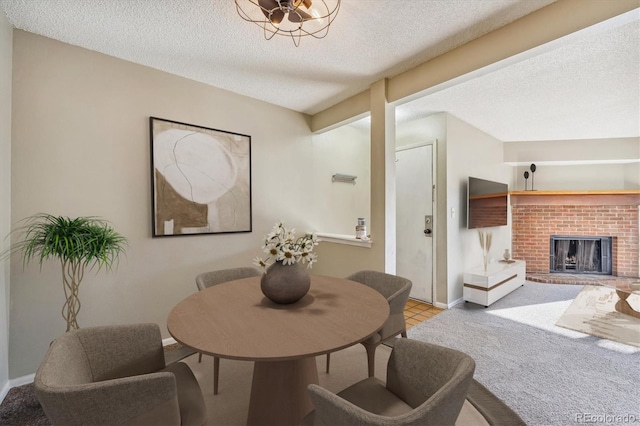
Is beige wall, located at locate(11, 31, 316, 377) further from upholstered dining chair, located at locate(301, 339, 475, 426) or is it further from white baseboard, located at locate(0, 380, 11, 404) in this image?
upholstered dining chair, located at locate(301, 339, 475, 426)

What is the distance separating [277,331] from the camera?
1.12 meters

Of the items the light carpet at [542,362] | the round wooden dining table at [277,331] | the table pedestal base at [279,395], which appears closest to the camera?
the round wooden dining table at [277,331]

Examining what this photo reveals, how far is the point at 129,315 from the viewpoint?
2361mm

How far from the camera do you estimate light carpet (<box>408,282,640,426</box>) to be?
1.68 metres

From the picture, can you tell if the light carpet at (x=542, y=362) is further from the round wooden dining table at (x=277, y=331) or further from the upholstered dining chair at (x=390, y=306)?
the round wooden dining table at (x=277, y=331)

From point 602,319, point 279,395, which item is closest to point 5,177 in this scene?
point 279,395

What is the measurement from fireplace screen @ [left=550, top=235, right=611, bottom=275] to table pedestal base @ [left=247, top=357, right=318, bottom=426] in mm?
5833

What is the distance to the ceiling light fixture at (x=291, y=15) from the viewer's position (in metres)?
1.58

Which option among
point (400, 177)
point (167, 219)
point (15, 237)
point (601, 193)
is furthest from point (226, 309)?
point (601, 193)

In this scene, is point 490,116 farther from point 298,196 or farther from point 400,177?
point 298,196

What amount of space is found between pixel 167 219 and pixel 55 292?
909mm

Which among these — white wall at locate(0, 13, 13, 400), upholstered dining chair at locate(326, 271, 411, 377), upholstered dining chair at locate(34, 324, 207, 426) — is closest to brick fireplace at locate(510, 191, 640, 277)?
upholstered dining chair at locate(326, 271, 411, 377)

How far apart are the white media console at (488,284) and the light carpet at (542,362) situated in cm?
13
